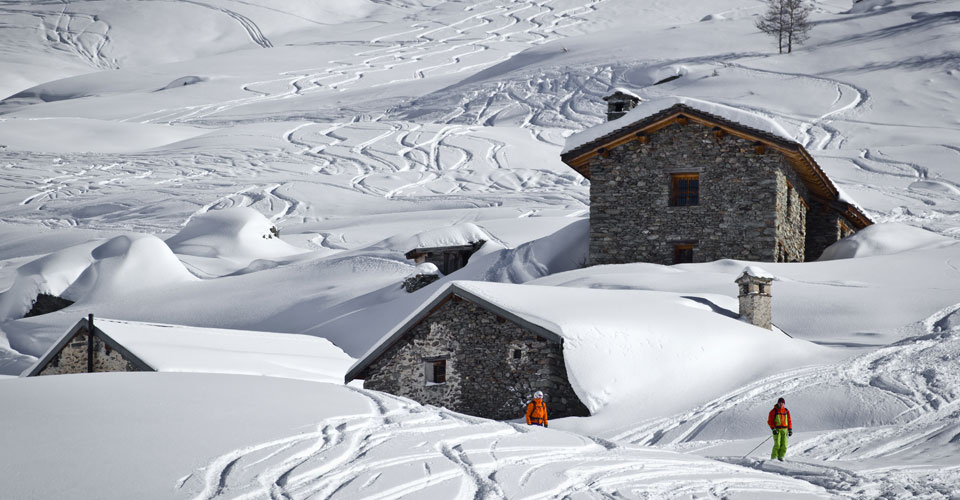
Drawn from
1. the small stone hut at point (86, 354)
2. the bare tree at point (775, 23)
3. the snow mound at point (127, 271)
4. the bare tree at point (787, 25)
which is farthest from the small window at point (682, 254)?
the bare tree at point (775, 23)

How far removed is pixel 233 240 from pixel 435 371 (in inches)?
1016

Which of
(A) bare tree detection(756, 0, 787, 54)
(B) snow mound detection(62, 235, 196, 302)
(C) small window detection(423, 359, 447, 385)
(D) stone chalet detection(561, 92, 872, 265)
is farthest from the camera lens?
(A) bare tree detection(756, 0, 787, 54)

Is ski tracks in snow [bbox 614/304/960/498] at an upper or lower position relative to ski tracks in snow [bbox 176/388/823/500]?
lower

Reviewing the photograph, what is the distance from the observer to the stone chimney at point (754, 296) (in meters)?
20.7

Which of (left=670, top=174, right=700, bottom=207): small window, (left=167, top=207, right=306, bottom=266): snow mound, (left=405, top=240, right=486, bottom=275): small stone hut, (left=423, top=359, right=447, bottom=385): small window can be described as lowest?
(left=167, top=207, right=306, bottom=266): snow mound

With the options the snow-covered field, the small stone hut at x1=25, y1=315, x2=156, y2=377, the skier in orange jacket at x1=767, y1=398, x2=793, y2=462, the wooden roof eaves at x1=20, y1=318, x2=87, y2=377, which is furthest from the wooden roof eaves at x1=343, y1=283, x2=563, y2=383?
the wooden roof eaves at x1=20, y1=318, x2=87, y2=377

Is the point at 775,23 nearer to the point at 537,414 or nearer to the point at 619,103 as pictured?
the point at 619,103

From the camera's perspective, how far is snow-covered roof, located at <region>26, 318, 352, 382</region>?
21297mm

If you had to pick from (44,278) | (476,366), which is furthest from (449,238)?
(476,366)

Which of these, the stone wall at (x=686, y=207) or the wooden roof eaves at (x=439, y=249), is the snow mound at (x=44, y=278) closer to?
the wooden roof eaves at (x=439, y=249)

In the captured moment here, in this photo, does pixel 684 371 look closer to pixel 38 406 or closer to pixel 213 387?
pixel 213 387

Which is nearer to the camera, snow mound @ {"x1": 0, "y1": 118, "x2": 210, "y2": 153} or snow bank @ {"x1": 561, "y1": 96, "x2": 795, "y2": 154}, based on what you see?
snow bank @ {"x1": 561, "y1": 96, "x2": 795, "y2": 154}

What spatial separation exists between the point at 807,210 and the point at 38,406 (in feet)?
85.2

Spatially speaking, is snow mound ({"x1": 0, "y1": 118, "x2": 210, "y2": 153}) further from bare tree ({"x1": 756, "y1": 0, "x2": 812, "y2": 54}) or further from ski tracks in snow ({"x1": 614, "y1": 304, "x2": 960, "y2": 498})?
ski tracks in snow ({"x1": 614, "y1": 304, "x2": 960, "y2": 498})
